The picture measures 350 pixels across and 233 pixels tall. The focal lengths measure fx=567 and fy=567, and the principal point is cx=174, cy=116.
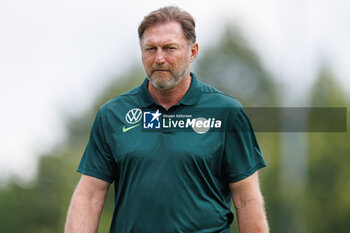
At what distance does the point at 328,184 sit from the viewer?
78.3 ft

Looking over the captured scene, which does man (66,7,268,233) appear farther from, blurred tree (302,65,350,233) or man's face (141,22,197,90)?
blurred tree (302,65,350,233)

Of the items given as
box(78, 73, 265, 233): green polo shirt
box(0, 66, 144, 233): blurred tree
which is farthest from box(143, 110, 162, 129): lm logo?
box(0, 66, 144, 233): blurred tree

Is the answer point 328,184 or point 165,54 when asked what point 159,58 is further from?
point 328,184

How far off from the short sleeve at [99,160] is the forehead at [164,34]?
0.70 meters

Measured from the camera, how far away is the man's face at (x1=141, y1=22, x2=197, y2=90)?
3.90 meters

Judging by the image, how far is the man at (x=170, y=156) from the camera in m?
3.79

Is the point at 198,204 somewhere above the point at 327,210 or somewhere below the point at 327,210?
above

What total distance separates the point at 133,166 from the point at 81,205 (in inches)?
19.5

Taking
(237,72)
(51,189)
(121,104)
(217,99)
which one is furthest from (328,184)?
(121,104)

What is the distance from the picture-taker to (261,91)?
127 feet

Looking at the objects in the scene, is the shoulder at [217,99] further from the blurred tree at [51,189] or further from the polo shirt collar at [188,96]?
the blurred tree at [51,189]

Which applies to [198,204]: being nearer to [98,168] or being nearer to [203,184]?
[203,184]

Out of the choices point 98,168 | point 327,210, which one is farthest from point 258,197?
point 327,210

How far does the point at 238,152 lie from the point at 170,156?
50 centimetres
